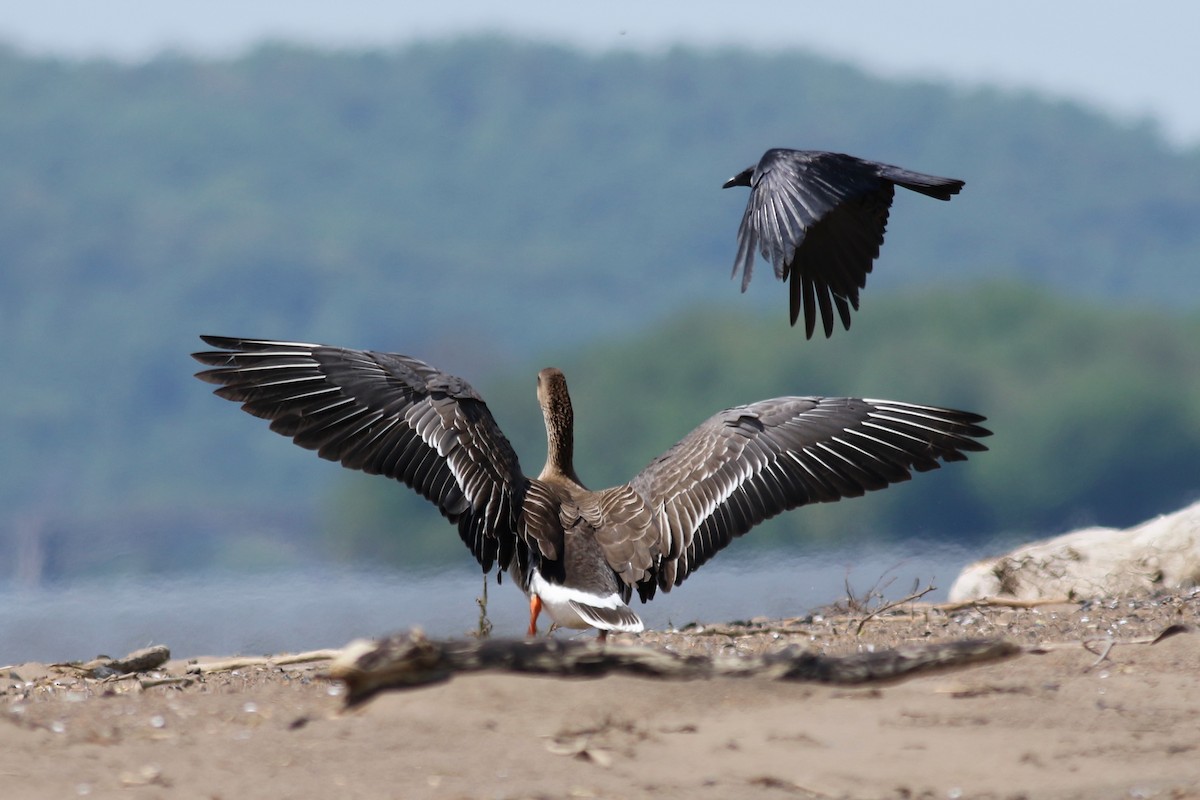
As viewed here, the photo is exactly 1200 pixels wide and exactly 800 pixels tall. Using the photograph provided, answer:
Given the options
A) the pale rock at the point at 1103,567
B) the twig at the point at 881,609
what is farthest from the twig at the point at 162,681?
the pale rock at the point at 1103,567

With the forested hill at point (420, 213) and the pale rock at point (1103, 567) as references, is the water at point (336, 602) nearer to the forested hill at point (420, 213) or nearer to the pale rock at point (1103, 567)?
the pale rock at point (1103, 567)

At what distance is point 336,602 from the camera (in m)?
10.5

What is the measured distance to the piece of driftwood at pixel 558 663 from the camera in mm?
4953

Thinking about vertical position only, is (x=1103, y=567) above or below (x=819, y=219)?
below

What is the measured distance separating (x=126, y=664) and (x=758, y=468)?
2863 mm

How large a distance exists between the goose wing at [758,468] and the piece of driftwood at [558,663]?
2.22m

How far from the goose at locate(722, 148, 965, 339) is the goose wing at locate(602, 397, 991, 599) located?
0.52 m

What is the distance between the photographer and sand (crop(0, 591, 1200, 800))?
4426 mm

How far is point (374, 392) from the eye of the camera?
7.68 metres

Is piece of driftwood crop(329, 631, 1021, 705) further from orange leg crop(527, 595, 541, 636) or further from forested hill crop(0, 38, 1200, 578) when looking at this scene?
forested hill crop(0, 38, 1200, 578)

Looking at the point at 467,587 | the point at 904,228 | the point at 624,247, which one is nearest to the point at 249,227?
the point at 624,247

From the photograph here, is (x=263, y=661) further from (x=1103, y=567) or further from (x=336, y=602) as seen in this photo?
(x=1103, y=567)

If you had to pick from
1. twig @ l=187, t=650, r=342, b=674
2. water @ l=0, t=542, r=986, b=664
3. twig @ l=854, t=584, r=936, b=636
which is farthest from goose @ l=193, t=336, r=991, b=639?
twig @ l=187, t=650, r=342, b=674

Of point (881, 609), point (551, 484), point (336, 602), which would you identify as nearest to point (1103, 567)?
point (881, 609)
